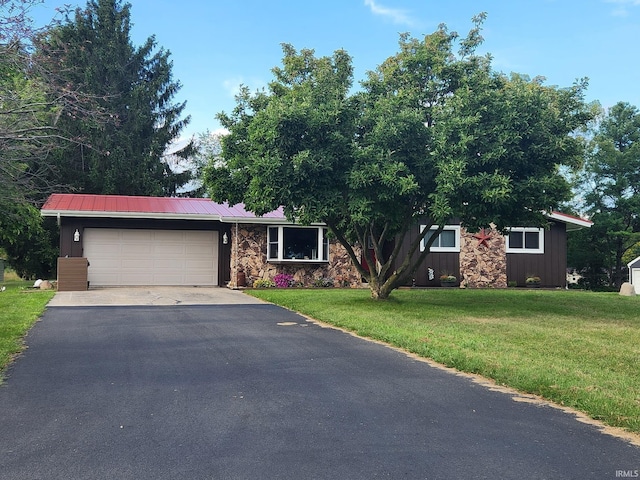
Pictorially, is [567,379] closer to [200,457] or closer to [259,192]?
[200,457]

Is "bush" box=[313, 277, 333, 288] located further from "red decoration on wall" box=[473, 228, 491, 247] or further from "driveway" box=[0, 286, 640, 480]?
"driveway" box=[0, 286, 640, 480]

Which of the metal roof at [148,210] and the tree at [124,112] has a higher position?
the tree at [124,112]

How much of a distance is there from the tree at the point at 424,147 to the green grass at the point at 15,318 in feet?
17.1

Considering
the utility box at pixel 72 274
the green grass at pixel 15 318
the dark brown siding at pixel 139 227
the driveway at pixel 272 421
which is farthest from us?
the dark brown siding at pixel 139 227

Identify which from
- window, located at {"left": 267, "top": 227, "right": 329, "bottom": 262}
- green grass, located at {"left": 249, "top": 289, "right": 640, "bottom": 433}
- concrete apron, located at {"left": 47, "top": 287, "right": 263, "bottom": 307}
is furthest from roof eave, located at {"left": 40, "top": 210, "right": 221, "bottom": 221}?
green grass, located at {"left": 249, "top": 289, "right": 640, "bottom": 433}

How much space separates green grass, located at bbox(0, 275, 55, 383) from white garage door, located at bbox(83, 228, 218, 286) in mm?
3815

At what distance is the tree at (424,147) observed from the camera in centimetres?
1124

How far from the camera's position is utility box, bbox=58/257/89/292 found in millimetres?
17641

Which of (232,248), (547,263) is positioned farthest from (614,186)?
(232,248)

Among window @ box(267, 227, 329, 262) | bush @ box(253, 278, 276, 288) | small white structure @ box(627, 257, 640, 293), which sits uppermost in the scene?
window @ box(267, 227, 329, 262)

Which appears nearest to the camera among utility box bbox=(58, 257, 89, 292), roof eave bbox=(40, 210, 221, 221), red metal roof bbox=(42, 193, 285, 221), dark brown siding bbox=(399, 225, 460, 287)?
utility box bbox=(58, 257, 89, 292)

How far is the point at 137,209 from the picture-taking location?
1991 centimetres

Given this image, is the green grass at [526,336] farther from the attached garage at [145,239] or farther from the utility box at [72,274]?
the utility box at [72,274]

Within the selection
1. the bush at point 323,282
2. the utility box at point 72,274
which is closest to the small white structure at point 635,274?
the bush at point 323,282
